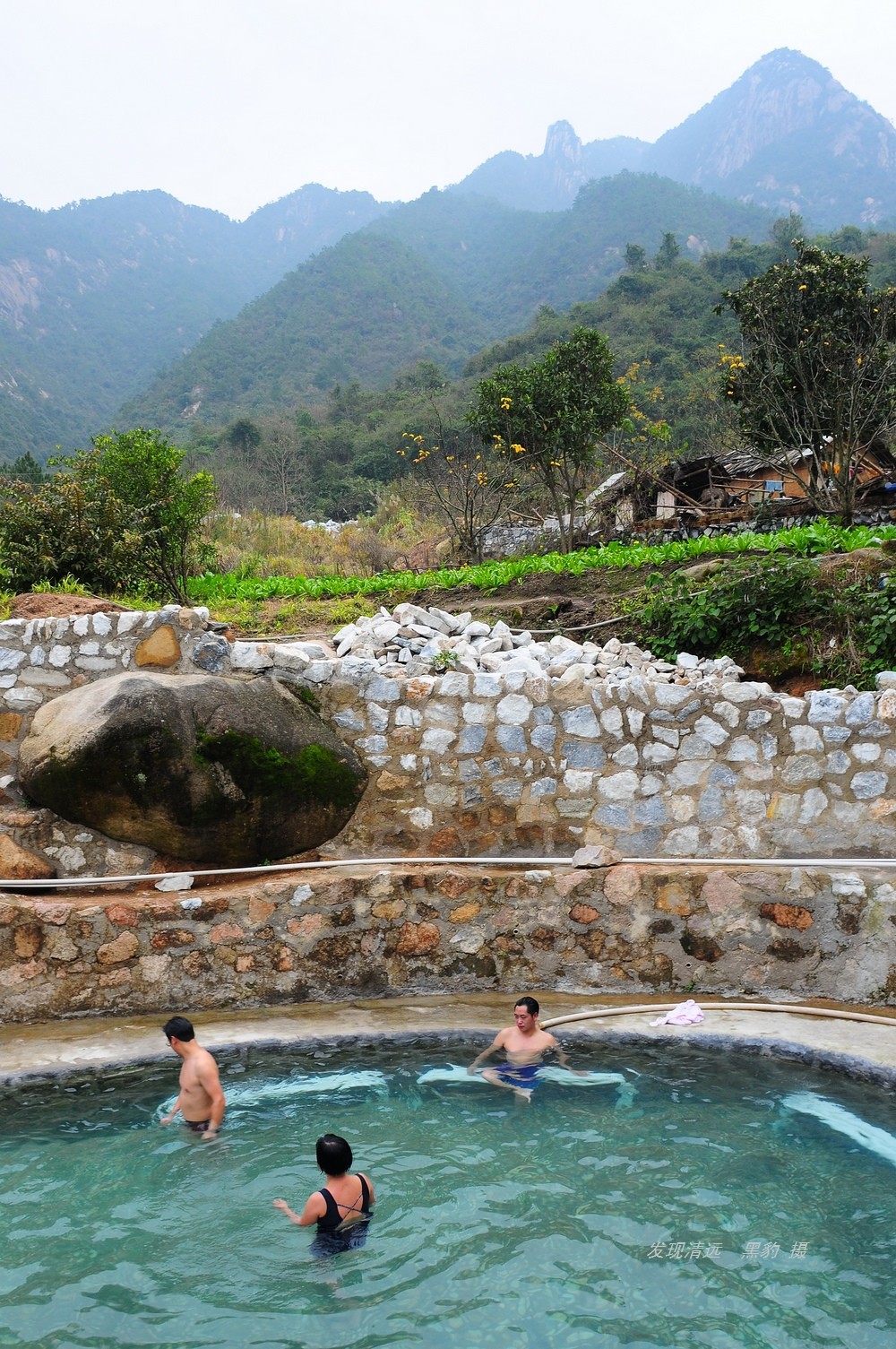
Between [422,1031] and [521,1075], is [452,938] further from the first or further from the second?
[521,1075]

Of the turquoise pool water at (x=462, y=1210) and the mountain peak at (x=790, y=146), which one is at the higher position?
the mountain peak at (x=790, y=146)

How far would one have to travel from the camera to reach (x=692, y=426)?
3064 cm

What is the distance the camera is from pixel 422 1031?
197 inches

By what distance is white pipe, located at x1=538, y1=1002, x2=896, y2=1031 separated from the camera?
4.96 m

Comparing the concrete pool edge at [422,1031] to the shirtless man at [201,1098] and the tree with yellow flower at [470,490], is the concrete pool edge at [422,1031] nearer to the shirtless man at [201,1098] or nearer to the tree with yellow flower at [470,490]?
the shirtless man at [201,1098]

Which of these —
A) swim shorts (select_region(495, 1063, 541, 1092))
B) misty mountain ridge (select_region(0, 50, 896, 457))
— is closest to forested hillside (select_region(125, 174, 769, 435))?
misty mountain ridge (select_region(0, 50, 896, 457))

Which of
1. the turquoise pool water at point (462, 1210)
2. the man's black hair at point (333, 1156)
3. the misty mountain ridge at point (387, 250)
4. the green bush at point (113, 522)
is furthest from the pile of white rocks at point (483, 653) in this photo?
the misty mountain ridge at point (387, 250)

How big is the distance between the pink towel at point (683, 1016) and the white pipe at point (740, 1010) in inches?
2.1

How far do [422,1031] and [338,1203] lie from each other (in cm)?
133

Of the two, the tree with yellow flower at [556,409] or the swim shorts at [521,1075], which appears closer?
the swim shorts at [521,1075]

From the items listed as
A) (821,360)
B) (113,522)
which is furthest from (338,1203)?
(821,360)

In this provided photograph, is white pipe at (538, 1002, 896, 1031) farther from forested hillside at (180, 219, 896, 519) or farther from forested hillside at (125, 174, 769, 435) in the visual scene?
forested hillside at (125, 174, 769, 435)

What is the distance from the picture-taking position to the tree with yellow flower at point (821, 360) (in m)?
13.5

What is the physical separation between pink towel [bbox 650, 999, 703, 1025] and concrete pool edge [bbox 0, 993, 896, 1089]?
0.05 metres
